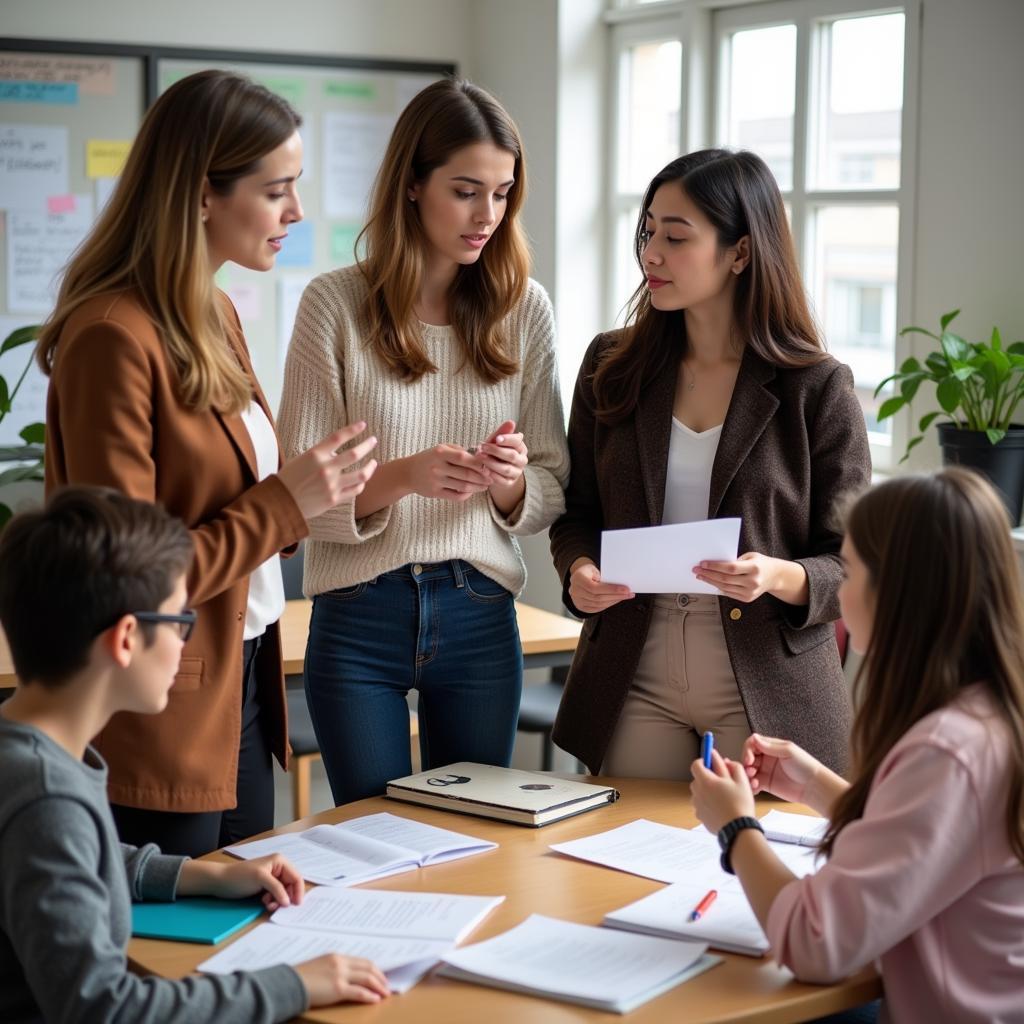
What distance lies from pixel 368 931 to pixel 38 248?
3.32 m

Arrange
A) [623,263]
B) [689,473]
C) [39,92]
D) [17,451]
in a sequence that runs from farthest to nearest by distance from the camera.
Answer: [623,263]
[39,92]
[17,451]
[689,473]

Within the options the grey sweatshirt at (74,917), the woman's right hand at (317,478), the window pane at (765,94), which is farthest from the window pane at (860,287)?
the grey sweatshirt at (74,917)

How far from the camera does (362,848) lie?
184cm

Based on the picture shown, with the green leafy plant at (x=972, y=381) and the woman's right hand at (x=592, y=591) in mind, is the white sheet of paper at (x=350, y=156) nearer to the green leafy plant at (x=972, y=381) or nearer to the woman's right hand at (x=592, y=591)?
the green leafy plant at (x=972, y=381)

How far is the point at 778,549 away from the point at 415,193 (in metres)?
0.82

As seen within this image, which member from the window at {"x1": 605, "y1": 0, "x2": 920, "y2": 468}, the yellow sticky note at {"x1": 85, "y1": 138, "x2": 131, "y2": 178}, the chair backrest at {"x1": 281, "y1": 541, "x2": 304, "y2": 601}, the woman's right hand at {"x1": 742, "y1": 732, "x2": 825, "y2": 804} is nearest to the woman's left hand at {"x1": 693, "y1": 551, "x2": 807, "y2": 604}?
the woman's right hand at {"x1": 742, "y1": 732, "x2": 825, "y2": 804}

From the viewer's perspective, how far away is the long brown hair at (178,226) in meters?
1.78

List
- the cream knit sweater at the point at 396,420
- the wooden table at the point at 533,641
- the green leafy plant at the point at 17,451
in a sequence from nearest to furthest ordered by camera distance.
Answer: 1. the cream knit sweater at the point at 396,420
2. the wooden table at the point at 533,641
3. the green leafy plant at the point at 17,451

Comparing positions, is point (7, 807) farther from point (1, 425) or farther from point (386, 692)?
point (1, 425)

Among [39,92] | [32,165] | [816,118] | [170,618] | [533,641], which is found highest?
[39,92]

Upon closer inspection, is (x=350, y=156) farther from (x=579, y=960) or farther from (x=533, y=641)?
(x=579, y=960)

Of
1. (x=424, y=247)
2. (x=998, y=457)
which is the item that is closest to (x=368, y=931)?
(x=424, y=247)

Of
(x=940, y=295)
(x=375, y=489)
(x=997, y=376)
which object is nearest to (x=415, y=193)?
(x=375, y=489)

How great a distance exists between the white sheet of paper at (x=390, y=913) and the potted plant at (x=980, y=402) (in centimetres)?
184
